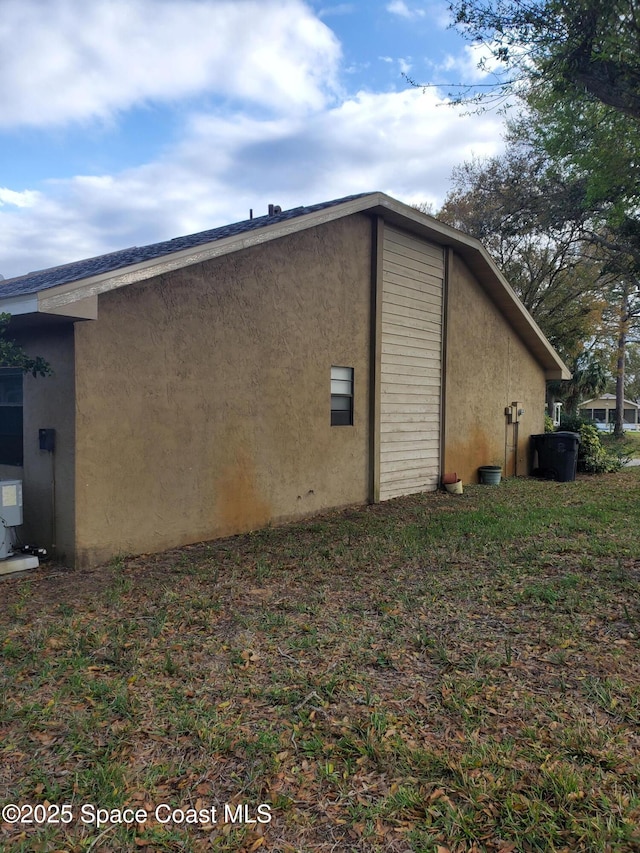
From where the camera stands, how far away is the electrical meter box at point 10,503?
5.69 meters

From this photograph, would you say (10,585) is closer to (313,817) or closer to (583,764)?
(313,817)

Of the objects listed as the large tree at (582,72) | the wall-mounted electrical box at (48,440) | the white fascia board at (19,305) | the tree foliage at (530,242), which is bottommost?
the wall-mounted electrical box at (48,440)

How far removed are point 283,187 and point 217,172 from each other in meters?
5.51

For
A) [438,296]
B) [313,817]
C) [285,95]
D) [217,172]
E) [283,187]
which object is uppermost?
[283,187]

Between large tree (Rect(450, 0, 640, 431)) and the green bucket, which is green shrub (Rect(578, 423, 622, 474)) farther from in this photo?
large tree (Rect(450, 0, 640, 431))

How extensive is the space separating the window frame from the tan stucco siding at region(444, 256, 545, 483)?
2936 mm

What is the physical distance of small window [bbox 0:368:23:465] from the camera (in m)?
6.48

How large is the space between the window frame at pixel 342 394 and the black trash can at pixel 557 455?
6.40 metres

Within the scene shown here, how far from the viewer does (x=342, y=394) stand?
29.5 feet

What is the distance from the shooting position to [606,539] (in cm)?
695

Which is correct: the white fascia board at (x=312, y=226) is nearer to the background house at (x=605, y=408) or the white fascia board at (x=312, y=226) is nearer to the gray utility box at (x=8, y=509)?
the gray utility box at (x=8, y=509)

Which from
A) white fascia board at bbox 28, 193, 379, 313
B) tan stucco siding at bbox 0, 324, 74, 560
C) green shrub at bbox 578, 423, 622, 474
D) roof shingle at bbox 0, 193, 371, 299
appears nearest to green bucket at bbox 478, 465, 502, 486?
green shrub at bbox 578, 423, 622, 474

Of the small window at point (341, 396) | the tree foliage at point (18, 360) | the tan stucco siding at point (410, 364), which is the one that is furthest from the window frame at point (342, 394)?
the tree foliage at point (18, 360)

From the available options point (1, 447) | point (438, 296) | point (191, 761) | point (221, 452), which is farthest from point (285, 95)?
point (191, 761)
